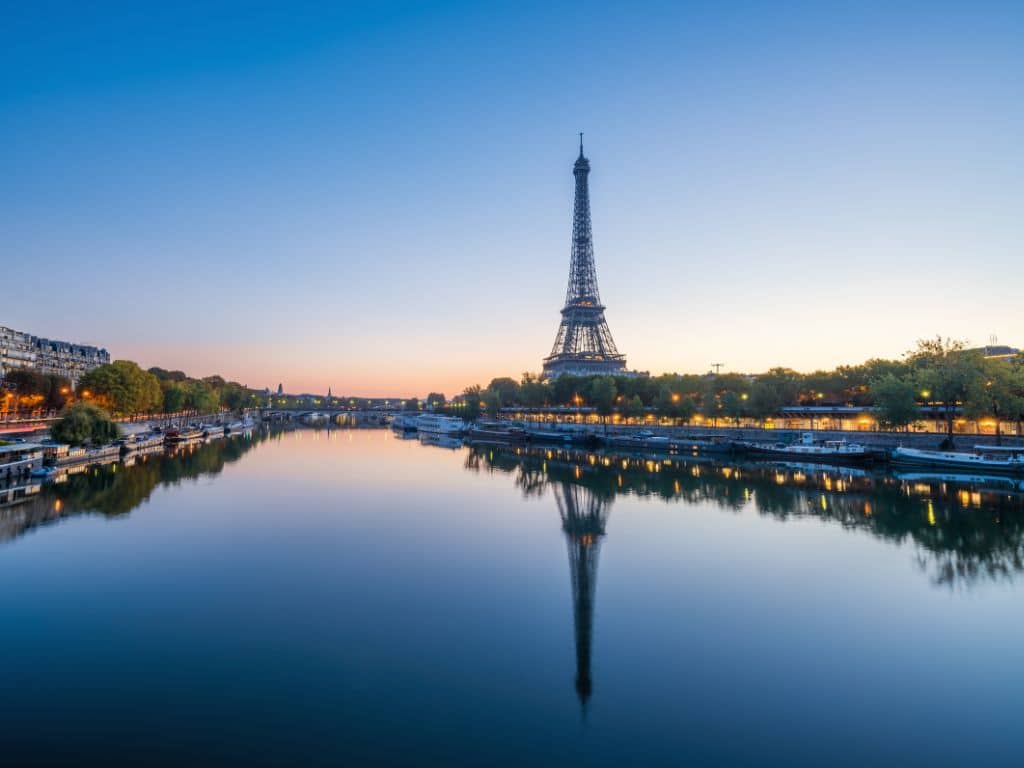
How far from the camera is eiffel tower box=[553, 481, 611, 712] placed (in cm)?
1066

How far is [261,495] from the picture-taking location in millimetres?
29781

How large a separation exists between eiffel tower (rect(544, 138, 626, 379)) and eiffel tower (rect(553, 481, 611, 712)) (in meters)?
62.1

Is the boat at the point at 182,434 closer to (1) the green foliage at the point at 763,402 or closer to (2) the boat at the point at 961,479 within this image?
(1) the green foliage at the point at 763,402

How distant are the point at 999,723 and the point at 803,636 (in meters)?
3.45

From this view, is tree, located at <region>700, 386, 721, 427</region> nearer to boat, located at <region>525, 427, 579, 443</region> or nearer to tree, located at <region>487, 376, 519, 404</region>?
boat, located at <region>525, 427, 579, 443</region>

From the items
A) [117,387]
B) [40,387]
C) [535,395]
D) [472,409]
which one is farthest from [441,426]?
[40,387]

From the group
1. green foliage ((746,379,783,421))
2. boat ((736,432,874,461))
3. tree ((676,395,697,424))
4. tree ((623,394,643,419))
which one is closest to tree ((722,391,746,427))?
green foliage ((746,379,783,421))

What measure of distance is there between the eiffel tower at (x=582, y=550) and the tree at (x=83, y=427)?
32.4 metres

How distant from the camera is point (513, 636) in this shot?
11.5 metres

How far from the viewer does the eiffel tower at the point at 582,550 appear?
1066 cm

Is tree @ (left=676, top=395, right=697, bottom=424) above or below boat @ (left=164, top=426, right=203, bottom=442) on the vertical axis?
above

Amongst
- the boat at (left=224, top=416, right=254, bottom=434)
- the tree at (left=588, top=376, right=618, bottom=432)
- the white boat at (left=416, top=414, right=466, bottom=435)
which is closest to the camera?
the tree at (left=588, top=376, right=618, bottom=432)

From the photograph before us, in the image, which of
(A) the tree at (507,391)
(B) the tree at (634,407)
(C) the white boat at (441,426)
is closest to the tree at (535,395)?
(A) the tree at (507,391)

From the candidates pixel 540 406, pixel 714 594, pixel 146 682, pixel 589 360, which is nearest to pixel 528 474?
pixel 714 594
